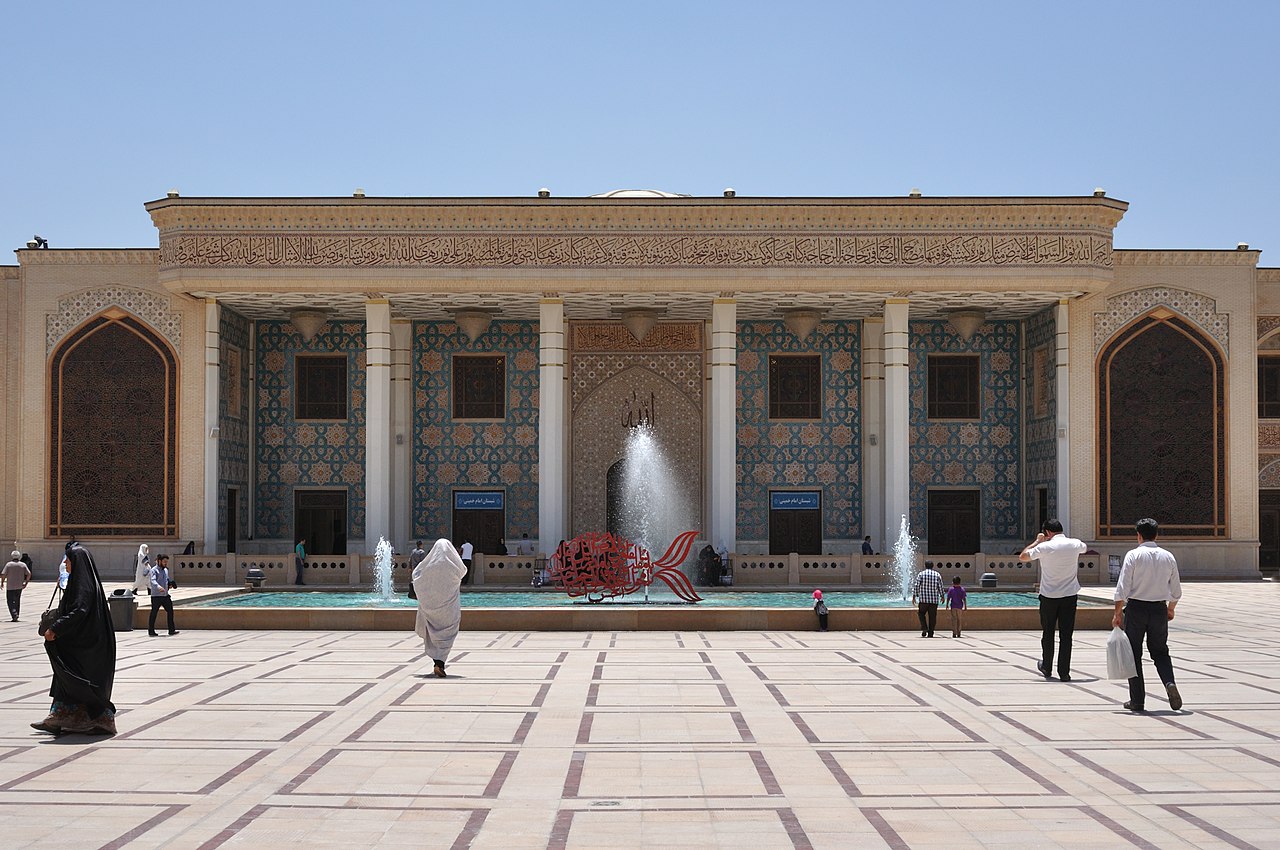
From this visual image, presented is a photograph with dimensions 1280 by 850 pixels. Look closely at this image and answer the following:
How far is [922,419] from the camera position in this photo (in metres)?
24.9

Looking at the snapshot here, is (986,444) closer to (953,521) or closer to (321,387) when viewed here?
(953,521)

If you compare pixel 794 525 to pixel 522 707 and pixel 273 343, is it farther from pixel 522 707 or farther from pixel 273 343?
pixel 522 707

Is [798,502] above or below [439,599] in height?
above

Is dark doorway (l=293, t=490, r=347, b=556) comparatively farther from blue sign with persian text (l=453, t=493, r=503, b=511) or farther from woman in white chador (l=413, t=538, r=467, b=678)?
woman in white chador (l=413, t=538, r=467, b=678)

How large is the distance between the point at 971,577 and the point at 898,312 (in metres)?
5.02

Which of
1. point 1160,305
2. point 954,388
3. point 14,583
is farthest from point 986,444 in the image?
point 14,583

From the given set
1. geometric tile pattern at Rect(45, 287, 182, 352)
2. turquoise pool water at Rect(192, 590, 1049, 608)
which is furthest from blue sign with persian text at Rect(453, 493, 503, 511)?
geometric tile pattern at Rect(45, 287, 182, 352)

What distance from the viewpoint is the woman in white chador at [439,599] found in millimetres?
9311

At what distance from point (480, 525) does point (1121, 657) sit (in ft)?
60.5

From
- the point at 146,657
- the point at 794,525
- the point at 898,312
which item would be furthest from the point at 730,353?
the point at 146,657

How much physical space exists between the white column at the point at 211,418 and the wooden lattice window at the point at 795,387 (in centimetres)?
1058

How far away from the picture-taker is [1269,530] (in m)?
24.1

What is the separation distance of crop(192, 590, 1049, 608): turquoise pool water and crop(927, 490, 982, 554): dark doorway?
6.16m

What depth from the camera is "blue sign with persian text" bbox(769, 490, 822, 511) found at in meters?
24.8
